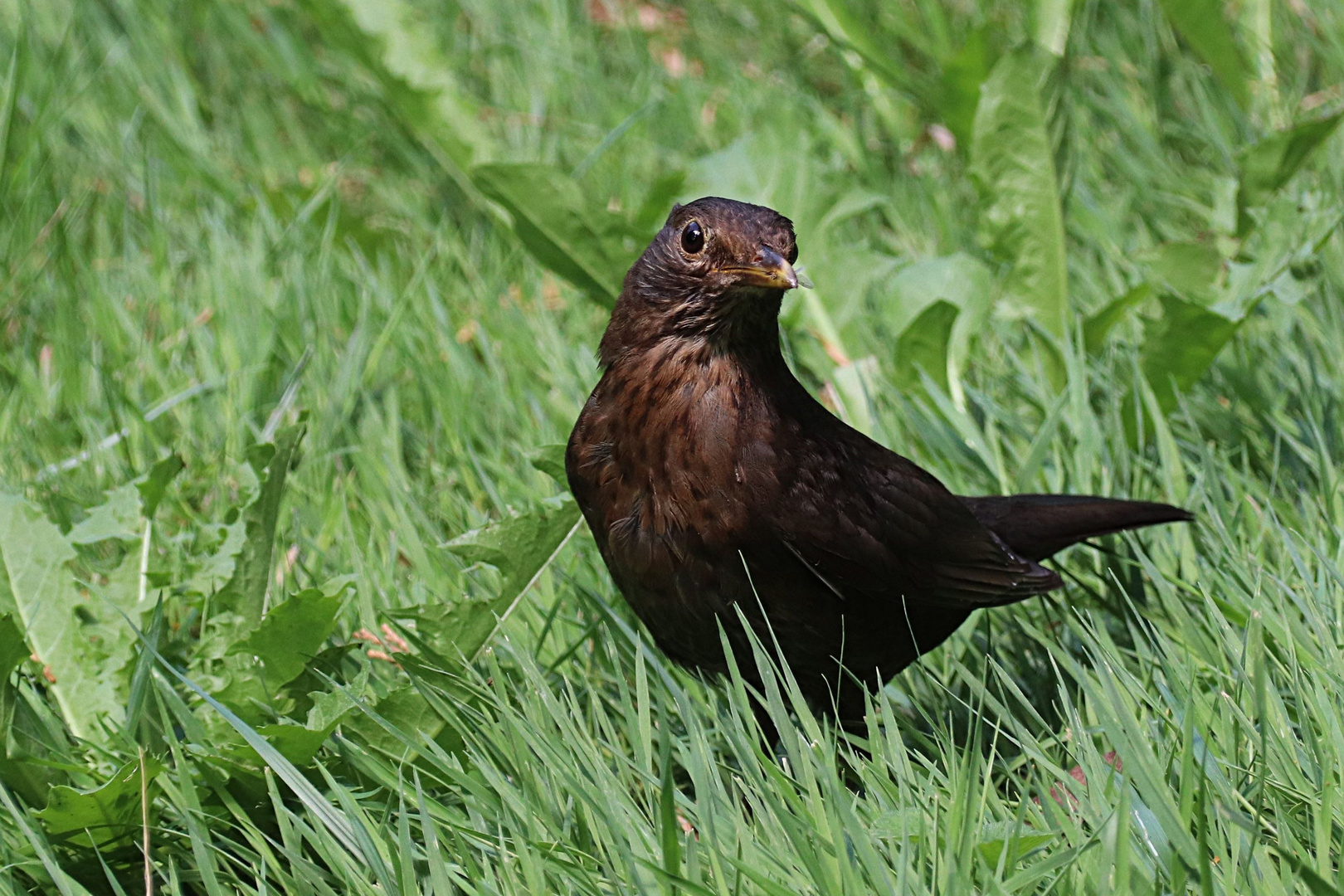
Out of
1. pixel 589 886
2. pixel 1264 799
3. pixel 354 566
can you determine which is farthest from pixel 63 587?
pixel 1264 799

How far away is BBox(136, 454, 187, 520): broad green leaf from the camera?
2906 millimetres

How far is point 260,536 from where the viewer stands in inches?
109

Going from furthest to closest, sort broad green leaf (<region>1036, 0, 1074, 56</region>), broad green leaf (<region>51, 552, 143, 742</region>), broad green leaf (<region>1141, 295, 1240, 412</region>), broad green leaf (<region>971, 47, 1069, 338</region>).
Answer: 1. broad green leaf (<region>1036, 0, 1074, 56</region>)
2. broad green leaf (<region>971, 47, 1069, 338</region>)
3. broad green leaf (<region>1141, 295, 1240, 412</region>)
4. broad green leaf (<region>51, 552, 143, 742</region>)

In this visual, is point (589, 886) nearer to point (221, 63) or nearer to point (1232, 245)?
point (1232, 245)

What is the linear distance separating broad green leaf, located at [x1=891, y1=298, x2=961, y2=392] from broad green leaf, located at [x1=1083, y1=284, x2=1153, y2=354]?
0.37m

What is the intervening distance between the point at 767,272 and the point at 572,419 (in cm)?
139

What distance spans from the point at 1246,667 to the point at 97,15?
4.66 m

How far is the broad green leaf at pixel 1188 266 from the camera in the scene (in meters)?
3.73

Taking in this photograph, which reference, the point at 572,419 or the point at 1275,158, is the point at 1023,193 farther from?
the point at 572,419

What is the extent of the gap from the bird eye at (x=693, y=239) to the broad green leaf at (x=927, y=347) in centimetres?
115

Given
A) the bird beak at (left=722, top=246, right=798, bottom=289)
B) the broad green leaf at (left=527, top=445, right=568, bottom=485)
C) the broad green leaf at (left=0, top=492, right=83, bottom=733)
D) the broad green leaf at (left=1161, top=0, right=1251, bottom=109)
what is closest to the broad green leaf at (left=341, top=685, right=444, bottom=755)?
the broad green leaf at (left=527, top=445, right=568, bottom=485)

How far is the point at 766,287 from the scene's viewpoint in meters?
2.38

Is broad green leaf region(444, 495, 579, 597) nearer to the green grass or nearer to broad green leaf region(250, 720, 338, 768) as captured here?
the green grass

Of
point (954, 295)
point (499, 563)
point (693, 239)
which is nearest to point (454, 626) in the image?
point (499, 563)
